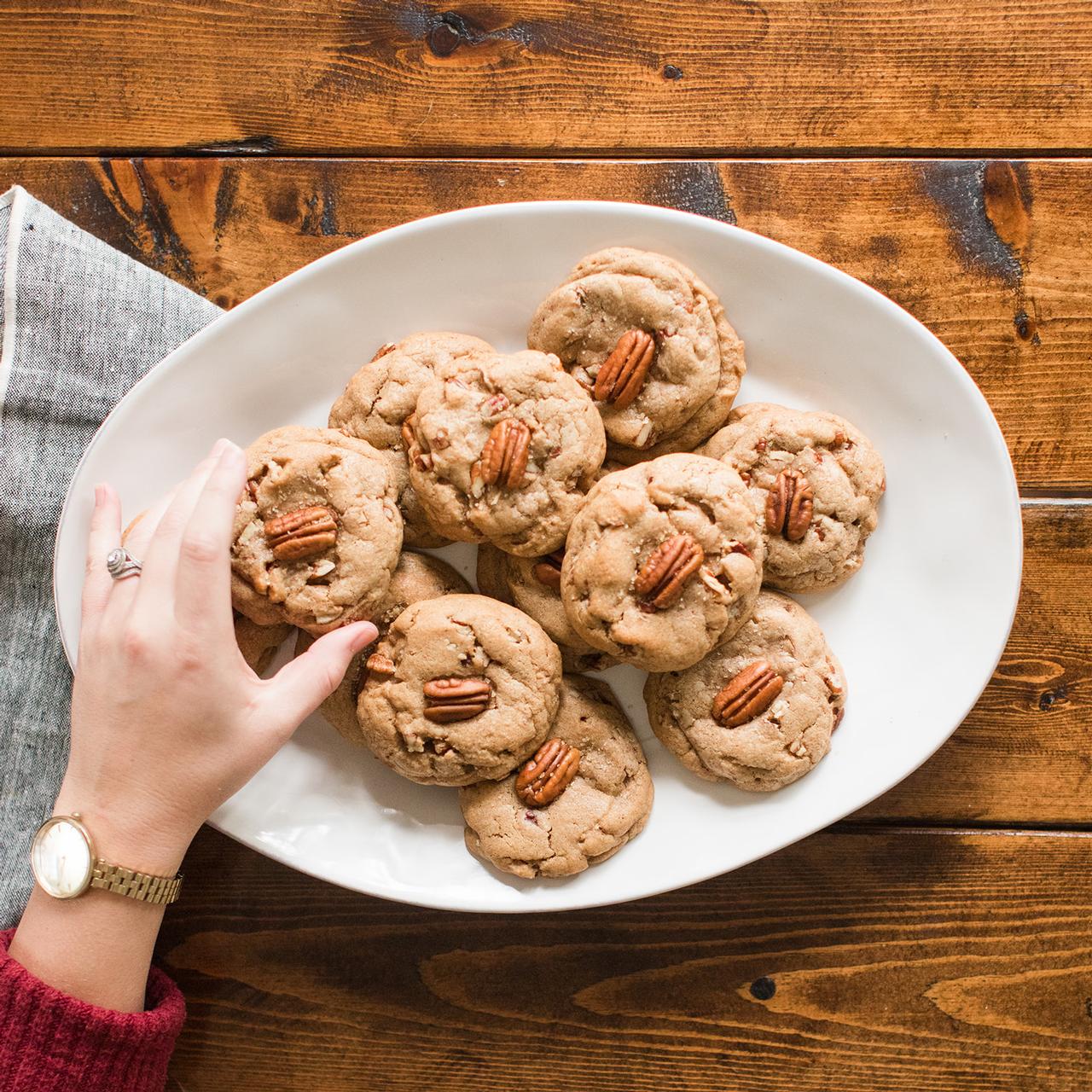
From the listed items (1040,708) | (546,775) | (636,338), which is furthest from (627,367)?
(1040,708)

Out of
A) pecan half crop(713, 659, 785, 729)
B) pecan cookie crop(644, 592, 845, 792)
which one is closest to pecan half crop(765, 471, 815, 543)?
pecan cookie crop(644, 592, 845, 792)

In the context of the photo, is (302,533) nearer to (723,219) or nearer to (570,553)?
(570,553)

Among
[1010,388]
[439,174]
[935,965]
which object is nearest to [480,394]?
[439,174]

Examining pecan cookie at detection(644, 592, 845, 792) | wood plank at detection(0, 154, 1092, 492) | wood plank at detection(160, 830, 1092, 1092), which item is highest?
wood plank at detection(0, 154, 1092, 492)

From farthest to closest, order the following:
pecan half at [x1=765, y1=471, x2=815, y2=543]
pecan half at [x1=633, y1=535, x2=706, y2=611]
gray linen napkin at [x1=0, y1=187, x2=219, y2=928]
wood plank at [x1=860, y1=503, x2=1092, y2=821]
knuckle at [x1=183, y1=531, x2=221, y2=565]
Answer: wood plank at [x1=860, y1=503, x2=1092, y2=821]
gray linen napkin at [x1=0, y1=187, x2=219, y2=928]
pecan half at [x1=765, y1=471, x2=815, y2=543]
pecan half at [x1=633, y1=535, x2=706, y2=611]
knuckle at [x1=183, y1=531, x2=221, y2=565]

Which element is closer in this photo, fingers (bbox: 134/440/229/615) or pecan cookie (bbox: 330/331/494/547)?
fingers (bbox: 134/440/229/615)

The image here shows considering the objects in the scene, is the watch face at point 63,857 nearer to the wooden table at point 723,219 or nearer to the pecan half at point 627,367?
the wooden table at point 723,219

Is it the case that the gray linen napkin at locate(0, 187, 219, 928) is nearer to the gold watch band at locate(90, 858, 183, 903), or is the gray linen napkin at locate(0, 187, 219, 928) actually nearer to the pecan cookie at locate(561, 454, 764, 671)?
the gold watch band at locate(90, 858, 183, 903)
